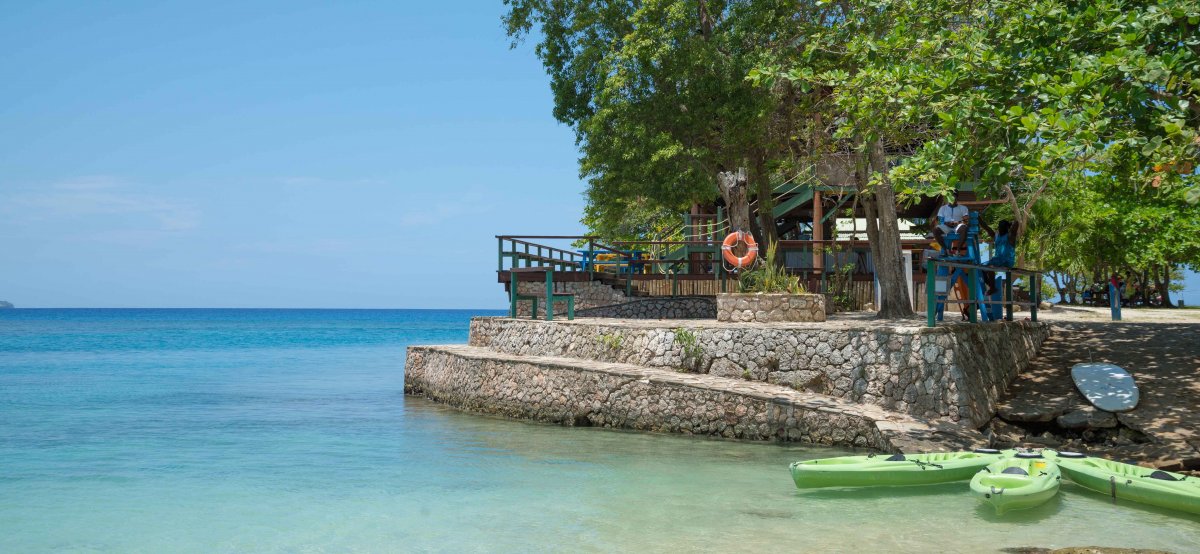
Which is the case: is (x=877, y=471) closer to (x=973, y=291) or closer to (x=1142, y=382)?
(x=973, y=291)

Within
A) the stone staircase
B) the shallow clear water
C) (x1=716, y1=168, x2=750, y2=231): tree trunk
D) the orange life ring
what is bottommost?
the shallow clear water

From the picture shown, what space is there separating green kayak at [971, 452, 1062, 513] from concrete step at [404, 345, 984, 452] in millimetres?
1709

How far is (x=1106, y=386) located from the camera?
12234 mm

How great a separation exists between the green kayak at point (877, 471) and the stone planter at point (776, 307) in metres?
6.63

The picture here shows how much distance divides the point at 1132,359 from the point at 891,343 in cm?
431

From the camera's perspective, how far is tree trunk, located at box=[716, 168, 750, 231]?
20859 millimetres

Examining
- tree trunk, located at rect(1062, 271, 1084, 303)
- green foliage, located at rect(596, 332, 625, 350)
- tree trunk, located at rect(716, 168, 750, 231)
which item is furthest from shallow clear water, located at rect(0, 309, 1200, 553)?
tree trunk, located at rect(1062, 271, 1084, 303)

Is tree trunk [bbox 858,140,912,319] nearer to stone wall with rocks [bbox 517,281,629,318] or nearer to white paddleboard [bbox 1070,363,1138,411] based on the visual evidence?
white paddleboard [bbox 1070,363,1138,411]

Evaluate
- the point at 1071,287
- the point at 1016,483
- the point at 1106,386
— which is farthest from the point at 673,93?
the point at 1071,287

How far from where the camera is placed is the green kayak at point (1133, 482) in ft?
27.8

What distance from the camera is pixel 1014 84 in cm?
1023

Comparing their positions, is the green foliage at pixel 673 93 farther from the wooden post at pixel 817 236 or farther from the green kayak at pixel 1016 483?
the green kayak at pixel 1016 483

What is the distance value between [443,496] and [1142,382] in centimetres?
965

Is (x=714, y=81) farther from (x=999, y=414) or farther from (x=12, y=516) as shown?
(x=12, y=516)
